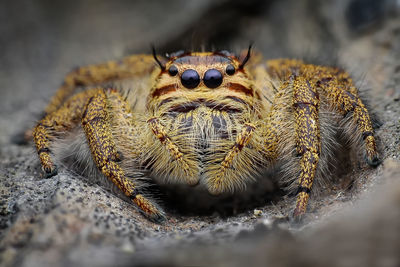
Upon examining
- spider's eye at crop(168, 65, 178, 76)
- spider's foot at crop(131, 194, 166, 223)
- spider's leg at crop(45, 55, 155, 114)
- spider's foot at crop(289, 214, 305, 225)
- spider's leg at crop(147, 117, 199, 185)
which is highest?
spider's leg at crop(45, 55, 155, 114)

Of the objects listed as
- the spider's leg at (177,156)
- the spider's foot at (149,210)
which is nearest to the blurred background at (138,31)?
the spider's leg at (177,156)

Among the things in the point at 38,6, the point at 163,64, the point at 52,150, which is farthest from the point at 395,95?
the point at 38,6

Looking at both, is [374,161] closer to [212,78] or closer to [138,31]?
[212,78]

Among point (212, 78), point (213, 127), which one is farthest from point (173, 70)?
point (213, 127)

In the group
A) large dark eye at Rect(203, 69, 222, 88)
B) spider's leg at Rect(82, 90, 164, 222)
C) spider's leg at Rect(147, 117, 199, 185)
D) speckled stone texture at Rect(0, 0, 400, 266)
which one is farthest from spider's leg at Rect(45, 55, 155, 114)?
spider's leg at Rect(147, 117, 199, 185)

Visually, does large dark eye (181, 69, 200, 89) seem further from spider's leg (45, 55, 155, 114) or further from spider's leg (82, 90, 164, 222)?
spider's leg (45, 55, 155, 114)

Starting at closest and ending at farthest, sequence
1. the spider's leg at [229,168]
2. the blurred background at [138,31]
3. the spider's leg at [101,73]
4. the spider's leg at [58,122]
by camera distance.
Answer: the spider's leg at [229,168]
the spider's leg at [58,122]
the spider's leg at [101,73]
the blurred background at [138,31]

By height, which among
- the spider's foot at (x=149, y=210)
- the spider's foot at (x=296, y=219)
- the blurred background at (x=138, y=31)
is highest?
the blurred background at (x=138, y=31)

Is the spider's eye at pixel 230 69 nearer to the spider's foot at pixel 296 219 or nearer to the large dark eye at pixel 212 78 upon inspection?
the large dark eye at pixel 212 78
